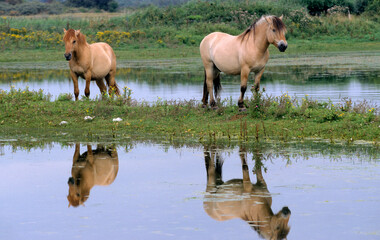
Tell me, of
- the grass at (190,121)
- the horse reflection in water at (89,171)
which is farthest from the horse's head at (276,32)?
the horse reflection in water at (89,171)

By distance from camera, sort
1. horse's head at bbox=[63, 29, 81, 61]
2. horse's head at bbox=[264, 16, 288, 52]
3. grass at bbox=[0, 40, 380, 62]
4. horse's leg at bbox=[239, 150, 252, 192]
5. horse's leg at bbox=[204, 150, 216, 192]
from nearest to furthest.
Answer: horse's leg at bbox=[239, 150, 252, 192] < horse's leg at bbox=[204, 150, 216, 192] < horse's head at bbox=[264, 16, 288, 52] < horse's head at bbox=[63, 29, 81, 61] < grass at bbox=[0, 40, 380, 62]

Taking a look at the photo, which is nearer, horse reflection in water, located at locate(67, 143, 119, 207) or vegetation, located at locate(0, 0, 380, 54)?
horse reflection in water, located at locate(67, 143, 119, 207)

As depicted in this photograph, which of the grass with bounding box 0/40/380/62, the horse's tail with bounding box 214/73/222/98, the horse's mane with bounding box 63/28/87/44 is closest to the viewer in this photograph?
the horse's tail with bounding box 214/73/222/98

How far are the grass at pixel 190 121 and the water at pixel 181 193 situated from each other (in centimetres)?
94

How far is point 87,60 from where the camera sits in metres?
16.6

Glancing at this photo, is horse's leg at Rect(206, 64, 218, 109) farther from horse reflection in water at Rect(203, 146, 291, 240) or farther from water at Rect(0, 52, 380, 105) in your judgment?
horse reflection in water at Rect(203, 146, 291, 240)

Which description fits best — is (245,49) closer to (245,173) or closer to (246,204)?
(245,173)

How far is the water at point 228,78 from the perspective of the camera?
19.0 m

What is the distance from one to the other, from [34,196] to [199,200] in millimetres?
2164

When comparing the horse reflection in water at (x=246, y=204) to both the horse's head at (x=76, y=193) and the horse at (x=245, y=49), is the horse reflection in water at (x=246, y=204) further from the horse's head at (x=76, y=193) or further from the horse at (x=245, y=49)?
the horse at (x=245, y=49)

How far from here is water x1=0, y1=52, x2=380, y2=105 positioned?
19000 millimetres

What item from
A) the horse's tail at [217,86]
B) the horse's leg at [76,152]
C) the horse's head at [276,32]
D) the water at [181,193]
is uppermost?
the horse's head at [276,32]

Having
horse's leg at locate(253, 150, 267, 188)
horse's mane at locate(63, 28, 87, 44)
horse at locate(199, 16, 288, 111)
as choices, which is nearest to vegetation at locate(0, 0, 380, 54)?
horse's mane at locate(63, 28, 87, 44)

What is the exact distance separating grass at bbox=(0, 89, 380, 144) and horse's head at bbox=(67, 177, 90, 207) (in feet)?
11.8
